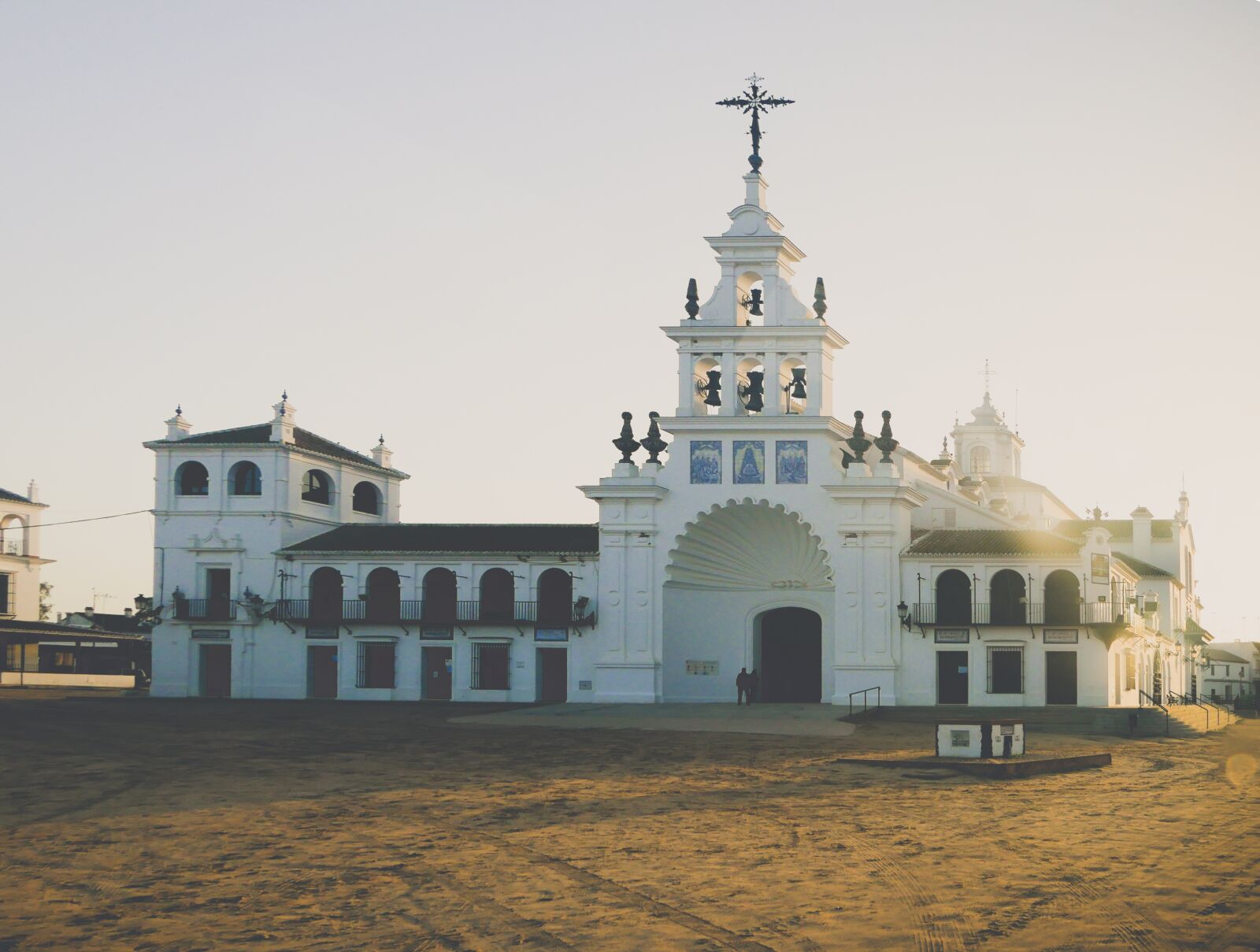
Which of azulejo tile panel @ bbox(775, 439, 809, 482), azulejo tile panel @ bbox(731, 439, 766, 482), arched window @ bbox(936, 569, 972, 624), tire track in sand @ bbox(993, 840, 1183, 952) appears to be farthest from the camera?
azulejo tile panel @ bbox(731, 439, 766, 482)

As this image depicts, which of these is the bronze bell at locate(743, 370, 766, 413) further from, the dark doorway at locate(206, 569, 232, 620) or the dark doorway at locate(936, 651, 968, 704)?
the dark doorway at locate(206, 569, 232, 620)

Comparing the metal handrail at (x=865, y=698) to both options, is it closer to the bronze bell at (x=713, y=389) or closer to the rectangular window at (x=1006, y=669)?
the rectangular window at (x=1006, y=669)

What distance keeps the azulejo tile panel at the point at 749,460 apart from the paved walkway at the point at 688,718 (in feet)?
23.9

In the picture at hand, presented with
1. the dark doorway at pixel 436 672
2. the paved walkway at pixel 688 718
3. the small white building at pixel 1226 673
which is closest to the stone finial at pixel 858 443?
the paved walkway at pixel 688 718

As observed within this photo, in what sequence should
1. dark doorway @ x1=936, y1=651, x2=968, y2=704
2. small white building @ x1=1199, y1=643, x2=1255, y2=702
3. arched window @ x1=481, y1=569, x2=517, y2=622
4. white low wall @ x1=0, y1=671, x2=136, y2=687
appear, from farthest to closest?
small white building @ x1=1199, y1=643, x2=1255, y2=702 → white low wall @ x1=0, y1=671, x2=136, y2=687 → arched window @ x1=481, y1=569, x2=517, y2=622 → dark doorway @ x1=936, y1=651, x2=968, y2=704

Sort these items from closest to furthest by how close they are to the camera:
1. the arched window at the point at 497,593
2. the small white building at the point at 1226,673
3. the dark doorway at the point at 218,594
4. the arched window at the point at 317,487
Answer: the arched window at the point at 497,593 < the dark doorway at the point at 218,594 < the arched window at the point at 317,487 < the small white building at the point at 1226,673

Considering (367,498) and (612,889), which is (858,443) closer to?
(367,498)

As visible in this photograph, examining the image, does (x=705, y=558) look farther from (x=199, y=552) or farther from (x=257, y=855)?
(x=257, y=855)

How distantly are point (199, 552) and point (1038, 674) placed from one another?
29.1 metres

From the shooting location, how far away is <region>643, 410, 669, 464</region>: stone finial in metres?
50.8

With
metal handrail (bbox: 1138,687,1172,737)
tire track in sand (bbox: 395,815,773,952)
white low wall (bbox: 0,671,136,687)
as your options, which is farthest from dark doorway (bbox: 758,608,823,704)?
tire track in sand (bbox: 395,815,773,952)

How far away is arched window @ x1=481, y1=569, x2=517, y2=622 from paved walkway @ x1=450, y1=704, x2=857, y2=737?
18.8 ft

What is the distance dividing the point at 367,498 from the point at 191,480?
7.48 meters

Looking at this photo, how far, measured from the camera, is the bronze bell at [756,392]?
50.2 meters
